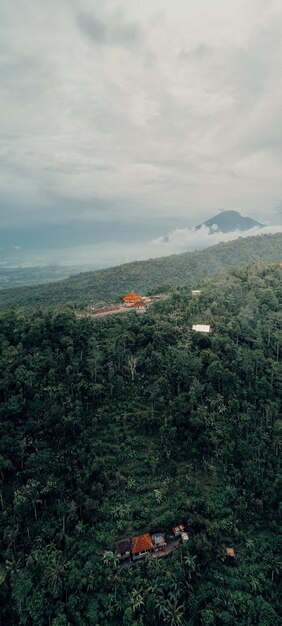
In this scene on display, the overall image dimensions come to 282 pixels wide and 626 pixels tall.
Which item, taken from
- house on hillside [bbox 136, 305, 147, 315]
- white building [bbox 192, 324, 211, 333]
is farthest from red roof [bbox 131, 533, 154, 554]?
house on hillside [bbox 136, 305, 147, 315]

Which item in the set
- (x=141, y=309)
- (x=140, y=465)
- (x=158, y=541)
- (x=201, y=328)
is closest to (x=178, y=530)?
(x=158, y=541)

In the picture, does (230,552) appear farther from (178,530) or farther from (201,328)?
(201,328)

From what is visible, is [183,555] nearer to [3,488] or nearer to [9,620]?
[9,620]

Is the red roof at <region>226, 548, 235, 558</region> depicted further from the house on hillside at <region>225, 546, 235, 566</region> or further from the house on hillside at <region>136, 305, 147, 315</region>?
the house on hillside at <region>136, 305, 147, 315</region>

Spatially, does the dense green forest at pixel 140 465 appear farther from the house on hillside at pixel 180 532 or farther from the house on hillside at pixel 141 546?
the house on hillside at pixel 141 546

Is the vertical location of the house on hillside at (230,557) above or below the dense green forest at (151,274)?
below

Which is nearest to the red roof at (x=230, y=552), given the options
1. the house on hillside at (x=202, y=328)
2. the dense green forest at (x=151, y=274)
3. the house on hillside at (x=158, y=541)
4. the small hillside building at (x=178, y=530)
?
the small hillside building at (x=178, y=530)
